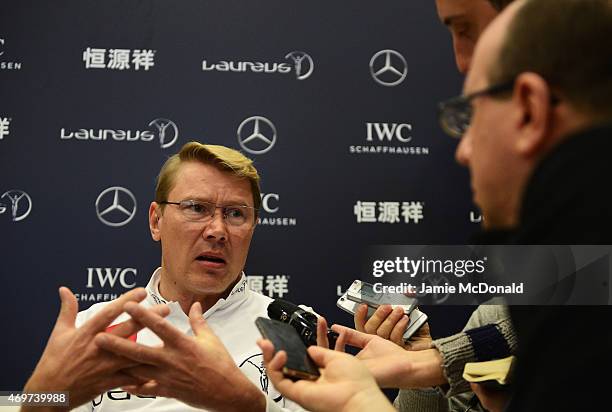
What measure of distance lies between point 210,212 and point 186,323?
0.42 m

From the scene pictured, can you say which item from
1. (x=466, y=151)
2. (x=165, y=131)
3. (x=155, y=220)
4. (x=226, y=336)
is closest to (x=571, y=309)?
(x=466, y=151)

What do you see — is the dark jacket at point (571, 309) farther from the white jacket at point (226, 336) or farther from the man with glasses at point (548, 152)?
the white jacket at point (226, 336)

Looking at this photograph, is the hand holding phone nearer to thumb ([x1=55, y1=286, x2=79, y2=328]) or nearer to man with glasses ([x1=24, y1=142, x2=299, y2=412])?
man with glasses ([x1=24, y1=142, x2=299, y2=412])

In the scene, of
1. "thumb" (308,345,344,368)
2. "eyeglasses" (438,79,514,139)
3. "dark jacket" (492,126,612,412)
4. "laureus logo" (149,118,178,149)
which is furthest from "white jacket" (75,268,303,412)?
"dark jacket" (492,126,612,412)

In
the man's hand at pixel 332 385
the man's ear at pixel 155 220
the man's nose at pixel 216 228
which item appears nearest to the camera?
the man's hand at pixel 332 385

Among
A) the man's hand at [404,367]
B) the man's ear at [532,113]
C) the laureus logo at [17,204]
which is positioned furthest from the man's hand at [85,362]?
the laureus logo at [17,204]

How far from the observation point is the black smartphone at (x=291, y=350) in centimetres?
116

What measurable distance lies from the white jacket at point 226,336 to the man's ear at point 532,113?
139 centimetres

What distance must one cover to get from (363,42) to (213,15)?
71 cm

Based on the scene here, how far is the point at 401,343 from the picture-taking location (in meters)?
1.97

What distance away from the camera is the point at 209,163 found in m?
2.38

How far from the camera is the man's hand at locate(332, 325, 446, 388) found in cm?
163

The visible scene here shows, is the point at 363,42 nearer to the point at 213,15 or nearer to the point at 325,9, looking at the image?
the point at 325,9

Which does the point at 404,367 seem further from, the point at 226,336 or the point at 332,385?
the point at 226,336
